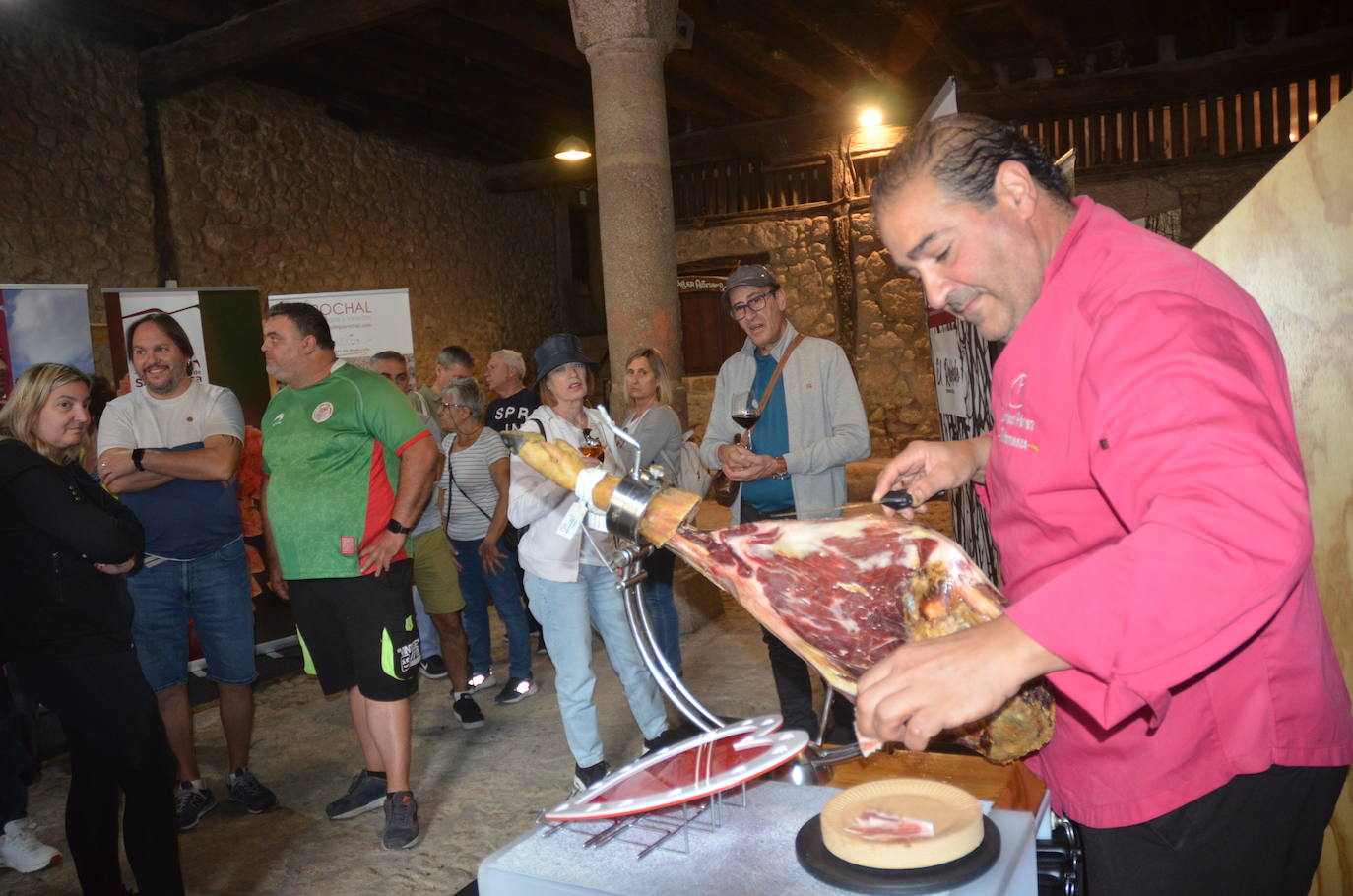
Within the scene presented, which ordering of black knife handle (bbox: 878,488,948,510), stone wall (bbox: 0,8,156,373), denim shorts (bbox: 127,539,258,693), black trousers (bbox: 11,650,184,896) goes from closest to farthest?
black knife handle (bbox: 878,488,948,510), black trousers (bbox: 11,650,184,896), denim shorts (bbox: 127,539,258,693), stone wall (bbox: 0,8,156,373)

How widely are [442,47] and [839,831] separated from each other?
29.6 ft

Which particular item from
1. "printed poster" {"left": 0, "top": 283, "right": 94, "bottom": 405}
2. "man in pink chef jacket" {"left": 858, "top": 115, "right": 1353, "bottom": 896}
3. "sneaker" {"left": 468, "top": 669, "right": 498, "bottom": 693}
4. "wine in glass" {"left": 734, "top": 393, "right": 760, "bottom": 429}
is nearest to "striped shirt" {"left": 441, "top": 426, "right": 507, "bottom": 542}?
"sneaker" {"left": 468, "top": 669, "right": 498, "bottom": 693}

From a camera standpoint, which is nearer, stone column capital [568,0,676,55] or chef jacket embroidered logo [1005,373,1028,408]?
chef jacket embroidered logo [1005,373,1028,408]

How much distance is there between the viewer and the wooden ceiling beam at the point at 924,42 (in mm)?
8094

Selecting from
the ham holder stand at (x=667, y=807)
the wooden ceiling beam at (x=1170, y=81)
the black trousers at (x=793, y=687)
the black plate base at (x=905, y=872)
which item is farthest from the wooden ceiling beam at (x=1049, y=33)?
the black plate base at (x=905, y=872)

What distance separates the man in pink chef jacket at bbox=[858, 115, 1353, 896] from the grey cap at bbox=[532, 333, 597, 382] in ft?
9.10

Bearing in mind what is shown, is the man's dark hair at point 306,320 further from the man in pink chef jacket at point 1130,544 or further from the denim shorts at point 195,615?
the man in pink chef jacket at point 1130,544

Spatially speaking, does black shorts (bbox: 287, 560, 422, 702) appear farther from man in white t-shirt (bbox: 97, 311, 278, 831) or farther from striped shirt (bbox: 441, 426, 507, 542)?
striped shirt (bbox: 441, 426, 507, 542)

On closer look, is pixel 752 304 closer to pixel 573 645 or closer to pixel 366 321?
pixel 573 645

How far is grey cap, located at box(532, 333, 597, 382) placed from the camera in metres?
4.01

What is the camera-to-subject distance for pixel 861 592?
119 centimetres

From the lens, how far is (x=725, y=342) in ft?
40.6

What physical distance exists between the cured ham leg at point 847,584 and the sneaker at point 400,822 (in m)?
2.95

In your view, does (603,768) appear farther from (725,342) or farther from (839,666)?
(725,342)
